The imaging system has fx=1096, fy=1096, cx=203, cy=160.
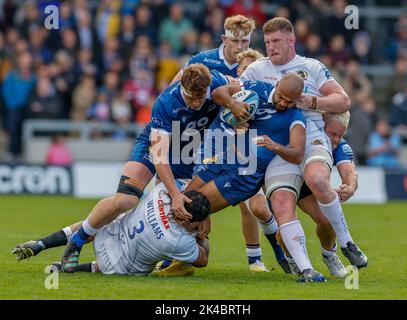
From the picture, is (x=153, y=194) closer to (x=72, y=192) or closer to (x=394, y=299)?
(x=394, y=299)

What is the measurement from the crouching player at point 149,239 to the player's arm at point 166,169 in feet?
0.28

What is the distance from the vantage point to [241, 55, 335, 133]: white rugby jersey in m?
10.9

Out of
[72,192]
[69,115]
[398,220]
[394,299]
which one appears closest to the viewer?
[394,299]

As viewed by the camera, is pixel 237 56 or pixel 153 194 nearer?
pixel 153 194

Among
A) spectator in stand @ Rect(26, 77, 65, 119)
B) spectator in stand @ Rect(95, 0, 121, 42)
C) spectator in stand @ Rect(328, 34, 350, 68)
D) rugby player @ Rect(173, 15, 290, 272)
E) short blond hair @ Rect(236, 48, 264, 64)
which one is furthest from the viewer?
spectator in stand @ Rect(328, 34, 350, 68)

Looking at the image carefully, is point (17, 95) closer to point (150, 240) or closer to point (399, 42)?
point (399, 42)

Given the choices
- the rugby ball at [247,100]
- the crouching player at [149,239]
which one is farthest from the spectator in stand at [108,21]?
the rugby ball at [247,100]

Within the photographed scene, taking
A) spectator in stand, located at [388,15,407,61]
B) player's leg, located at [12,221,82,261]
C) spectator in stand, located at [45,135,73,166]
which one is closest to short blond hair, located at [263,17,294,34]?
player's leg, located at [12,221,82,261]

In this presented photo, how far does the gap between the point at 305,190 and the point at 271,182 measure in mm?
654

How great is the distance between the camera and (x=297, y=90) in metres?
10.2

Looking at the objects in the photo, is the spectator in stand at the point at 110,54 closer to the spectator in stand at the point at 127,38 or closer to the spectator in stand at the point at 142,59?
the spectator in stand at the point at 127,38

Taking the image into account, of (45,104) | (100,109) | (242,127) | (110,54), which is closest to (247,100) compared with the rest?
(242,127)

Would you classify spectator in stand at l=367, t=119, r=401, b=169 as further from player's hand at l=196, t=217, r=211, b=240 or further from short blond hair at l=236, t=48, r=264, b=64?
player's hand at l=196, t=217, r=211, b=240

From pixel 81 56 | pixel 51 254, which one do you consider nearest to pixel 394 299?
pixel 51 254
